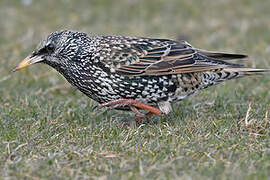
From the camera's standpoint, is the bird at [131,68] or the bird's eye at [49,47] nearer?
the bird at [131,68]

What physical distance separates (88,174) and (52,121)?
4.96 feet

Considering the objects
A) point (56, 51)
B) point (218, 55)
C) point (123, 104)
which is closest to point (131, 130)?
point (123, 104)

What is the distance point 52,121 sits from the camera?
5.48m

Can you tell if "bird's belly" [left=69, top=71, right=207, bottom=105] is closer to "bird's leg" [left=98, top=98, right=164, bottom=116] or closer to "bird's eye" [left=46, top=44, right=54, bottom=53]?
"bird's leg" [left=98, top=98, right=164, bottom=116]

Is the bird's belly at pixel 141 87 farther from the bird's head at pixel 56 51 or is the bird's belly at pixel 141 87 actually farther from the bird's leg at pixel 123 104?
the bird's head at pixel 56 51

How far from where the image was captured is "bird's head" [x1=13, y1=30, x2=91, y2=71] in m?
5.69

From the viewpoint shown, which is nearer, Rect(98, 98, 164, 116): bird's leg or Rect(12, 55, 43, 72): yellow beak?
Rect(98, 98, 164, 116): bird's leg

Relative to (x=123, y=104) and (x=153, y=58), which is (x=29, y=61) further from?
(x=153, y=58)

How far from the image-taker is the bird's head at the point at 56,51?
18.7ft

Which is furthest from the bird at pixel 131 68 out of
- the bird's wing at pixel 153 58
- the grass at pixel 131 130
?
the grass at pixel 131 130

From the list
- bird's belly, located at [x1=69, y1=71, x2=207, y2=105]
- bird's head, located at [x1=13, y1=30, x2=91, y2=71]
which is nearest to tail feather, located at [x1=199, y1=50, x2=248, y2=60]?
bird's belly, located at [x1=69, y1=71, x2=207, y2=105]

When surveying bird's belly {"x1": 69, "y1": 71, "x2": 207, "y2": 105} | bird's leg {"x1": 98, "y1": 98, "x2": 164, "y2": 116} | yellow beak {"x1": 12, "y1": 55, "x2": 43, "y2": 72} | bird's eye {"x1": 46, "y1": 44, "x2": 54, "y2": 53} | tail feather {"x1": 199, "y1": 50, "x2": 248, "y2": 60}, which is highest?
bird's eye {"x1": 46, "y1": 44, "x2": 54, "y2": 53}

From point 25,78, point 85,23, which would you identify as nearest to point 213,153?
point 25,78

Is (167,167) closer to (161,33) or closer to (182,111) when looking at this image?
(182,111)
